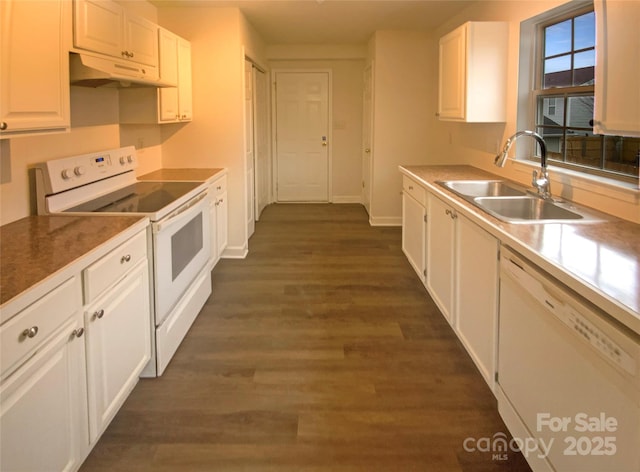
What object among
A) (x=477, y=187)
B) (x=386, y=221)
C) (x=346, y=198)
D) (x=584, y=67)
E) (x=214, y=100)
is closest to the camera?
(x=584, y=67)

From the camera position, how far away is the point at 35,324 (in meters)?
1.61

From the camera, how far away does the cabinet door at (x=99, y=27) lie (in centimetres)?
263

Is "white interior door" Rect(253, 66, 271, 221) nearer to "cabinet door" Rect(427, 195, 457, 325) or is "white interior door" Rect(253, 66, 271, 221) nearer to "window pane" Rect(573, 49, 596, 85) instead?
"cabinet door" Rect(427, 195, 457, 325)

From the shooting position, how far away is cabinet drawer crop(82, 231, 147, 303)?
201 cm

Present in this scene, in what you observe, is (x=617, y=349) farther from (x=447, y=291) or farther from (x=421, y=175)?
(x=421, y=175)

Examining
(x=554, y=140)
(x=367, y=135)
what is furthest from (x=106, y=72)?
(x=367, y=135)

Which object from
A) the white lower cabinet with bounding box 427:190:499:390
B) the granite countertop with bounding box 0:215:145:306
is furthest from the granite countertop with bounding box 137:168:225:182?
the white lower cabinet with bounding box 427:190:499:390

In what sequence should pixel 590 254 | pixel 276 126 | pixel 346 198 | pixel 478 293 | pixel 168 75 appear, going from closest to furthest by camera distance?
pixel 590 254, pixel 478 293, pixel 168 75, pixel 276 126, pixel 346 198

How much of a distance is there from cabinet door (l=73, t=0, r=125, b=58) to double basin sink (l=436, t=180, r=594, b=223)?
6.93 ft

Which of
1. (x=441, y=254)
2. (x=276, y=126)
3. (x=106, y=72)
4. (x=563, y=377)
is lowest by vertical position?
(x=563, y=377)

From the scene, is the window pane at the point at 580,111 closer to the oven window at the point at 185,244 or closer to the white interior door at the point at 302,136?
the oven window at the point at 185,244

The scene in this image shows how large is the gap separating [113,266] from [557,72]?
2.93 metres

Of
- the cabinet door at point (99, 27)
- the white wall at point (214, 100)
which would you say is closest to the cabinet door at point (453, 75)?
the white wall at point (214, 100)

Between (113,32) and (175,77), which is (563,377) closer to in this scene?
(113,32)
